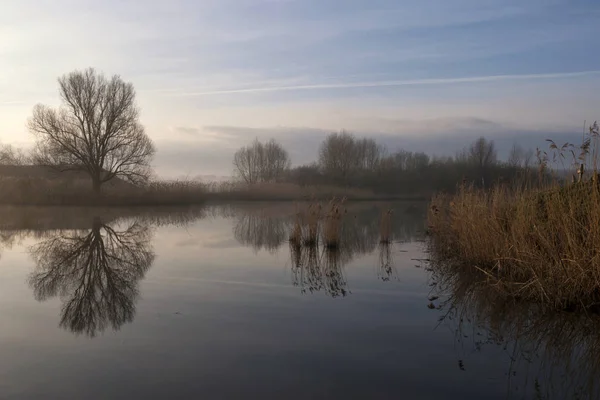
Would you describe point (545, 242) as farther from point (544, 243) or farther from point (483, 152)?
point (483, 152)

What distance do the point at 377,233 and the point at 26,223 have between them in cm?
1151

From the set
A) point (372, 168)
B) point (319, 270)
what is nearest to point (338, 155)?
point (372, 168)

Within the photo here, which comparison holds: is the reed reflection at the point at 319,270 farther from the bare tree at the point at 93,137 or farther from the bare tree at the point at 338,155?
the bare tree at the point at 338,155

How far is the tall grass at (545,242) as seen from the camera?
18.1 feet

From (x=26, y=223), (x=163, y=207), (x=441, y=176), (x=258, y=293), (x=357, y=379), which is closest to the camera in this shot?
(x=357, y=379)

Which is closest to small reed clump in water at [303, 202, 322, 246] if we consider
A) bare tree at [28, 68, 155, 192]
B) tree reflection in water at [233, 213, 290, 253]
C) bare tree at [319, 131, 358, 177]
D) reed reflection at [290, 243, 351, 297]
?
reed reflection at [290, 243, 351, 297]

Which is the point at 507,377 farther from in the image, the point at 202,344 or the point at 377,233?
the point at 377,233

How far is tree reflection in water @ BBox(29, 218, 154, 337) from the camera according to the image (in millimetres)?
5504

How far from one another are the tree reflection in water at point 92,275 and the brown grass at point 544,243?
4591mm

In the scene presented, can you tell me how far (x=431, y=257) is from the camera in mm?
9977

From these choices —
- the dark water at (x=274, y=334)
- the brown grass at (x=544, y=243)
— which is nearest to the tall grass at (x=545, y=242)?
the brown grass at (x=544, y=243)

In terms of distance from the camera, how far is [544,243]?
603 centimetres

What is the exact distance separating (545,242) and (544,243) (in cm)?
12

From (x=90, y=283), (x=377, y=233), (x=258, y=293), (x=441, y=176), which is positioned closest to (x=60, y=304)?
(x=90, y=283)
